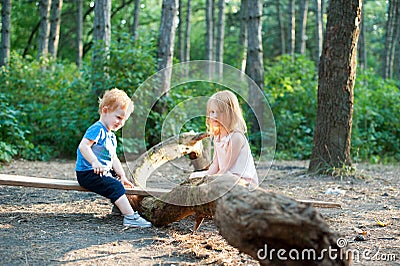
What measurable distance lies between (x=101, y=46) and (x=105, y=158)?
5973 mm

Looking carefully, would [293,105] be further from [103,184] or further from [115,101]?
[103,184]

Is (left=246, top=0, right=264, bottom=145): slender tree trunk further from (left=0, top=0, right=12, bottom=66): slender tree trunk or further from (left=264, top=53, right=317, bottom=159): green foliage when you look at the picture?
(left=0, top=0, right=12, bottom=66): slender tree trunk

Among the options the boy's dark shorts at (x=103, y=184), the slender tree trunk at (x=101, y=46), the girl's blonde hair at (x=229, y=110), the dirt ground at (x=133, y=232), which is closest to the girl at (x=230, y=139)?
the girl's blonde hair at (x=229, y=110)

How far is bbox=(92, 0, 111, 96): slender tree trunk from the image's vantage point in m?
10.4

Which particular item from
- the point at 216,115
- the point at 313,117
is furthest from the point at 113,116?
the point at 313,117

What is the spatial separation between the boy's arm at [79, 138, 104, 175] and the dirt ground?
0.51 m

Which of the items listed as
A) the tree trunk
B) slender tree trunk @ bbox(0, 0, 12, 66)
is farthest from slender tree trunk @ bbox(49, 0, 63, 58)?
the tree trunk

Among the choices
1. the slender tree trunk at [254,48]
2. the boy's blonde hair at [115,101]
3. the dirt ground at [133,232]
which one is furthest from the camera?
the slender tree trunk at [254,48]

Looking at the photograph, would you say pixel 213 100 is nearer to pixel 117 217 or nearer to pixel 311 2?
pixel 117 217

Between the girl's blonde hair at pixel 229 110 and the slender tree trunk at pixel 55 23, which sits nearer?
the girl's blonde hair at pixel 229 110

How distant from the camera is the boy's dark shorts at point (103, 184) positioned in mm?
4703

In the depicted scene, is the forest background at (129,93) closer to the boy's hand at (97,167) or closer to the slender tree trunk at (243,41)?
the slender tree trunk at (243,41)

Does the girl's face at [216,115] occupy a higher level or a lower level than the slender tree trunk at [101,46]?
lower

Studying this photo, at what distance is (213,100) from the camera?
4656 millimetres
